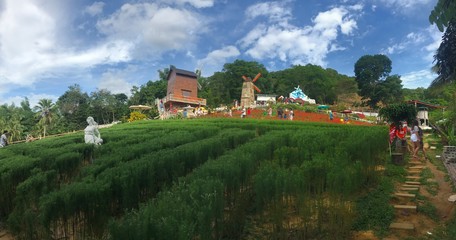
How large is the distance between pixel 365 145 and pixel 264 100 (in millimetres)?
43465

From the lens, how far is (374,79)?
54.1m

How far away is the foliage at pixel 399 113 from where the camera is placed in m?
14.4

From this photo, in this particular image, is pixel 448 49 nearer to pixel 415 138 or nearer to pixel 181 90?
pixel 415 138

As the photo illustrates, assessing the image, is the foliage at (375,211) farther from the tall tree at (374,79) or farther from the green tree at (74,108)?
the green tree at (74,108)

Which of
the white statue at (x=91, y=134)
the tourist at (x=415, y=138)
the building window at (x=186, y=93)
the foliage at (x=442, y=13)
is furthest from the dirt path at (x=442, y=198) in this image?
the building window at (x=186, y=93)

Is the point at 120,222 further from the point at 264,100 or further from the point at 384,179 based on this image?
the point at 264,100

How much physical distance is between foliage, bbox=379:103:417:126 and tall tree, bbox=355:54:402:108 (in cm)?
3924

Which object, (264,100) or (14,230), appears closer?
(14,230)

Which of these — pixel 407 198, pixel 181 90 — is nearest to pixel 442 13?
pixel 407 198

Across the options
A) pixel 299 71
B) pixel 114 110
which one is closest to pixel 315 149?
pixel 114 110

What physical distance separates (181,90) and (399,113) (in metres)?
38.3

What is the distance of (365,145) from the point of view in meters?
9.65

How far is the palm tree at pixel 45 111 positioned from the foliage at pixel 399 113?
1814 inches

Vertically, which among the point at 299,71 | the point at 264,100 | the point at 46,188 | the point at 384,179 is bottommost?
the point at 384,179
